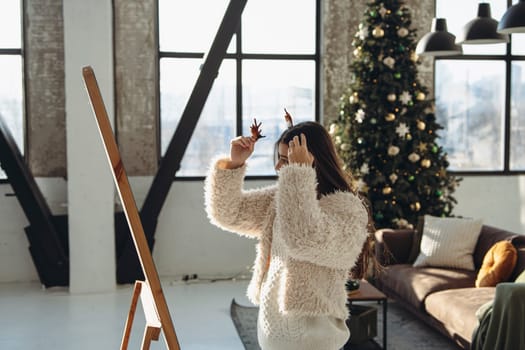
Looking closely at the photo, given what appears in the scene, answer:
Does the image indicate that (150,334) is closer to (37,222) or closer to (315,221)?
(315,221)

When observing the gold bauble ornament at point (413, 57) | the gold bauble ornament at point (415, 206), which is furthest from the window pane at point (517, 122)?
the gold bauble ornament at point (415, 206)

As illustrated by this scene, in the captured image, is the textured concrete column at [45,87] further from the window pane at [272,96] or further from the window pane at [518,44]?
the window pane at [518,44]

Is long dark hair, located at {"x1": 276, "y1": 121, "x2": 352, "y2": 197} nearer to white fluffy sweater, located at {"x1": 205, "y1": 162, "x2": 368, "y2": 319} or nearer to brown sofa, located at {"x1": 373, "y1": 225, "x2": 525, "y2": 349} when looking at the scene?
white fluffy sweater, located at {"x1": 205, "y1": 162, "x2": 368, "y2": 319}

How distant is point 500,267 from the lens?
5012mm

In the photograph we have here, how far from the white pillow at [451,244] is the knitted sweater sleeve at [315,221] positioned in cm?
410

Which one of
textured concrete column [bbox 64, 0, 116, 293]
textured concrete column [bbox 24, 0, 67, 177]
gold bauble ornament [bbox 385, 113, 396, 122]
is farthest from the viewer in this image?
textured concrete column [bbox 24, 0, 67, 177]

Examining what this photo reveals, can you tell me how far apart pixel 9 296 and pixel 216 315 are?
2.27 metres

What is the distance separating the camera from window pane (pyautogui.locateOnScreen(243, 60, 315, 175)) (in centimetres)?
788

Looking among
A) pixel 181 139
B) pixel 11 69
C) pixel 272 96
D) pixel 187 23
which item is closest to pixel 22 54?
pixel 11 69

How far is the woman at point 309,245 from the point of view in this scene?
1.84 meters

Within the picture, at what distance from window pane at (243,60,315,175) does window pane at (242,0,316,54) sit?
179mm

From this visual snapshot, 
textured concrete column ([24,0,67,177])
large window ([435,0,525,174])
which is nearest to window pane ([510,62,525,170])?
large window ([435,0,525,174])

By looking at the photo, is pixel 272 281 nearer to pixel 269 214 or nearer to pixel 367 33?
pixel 269 214

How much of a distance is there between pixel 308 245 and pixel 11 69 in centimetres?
646
